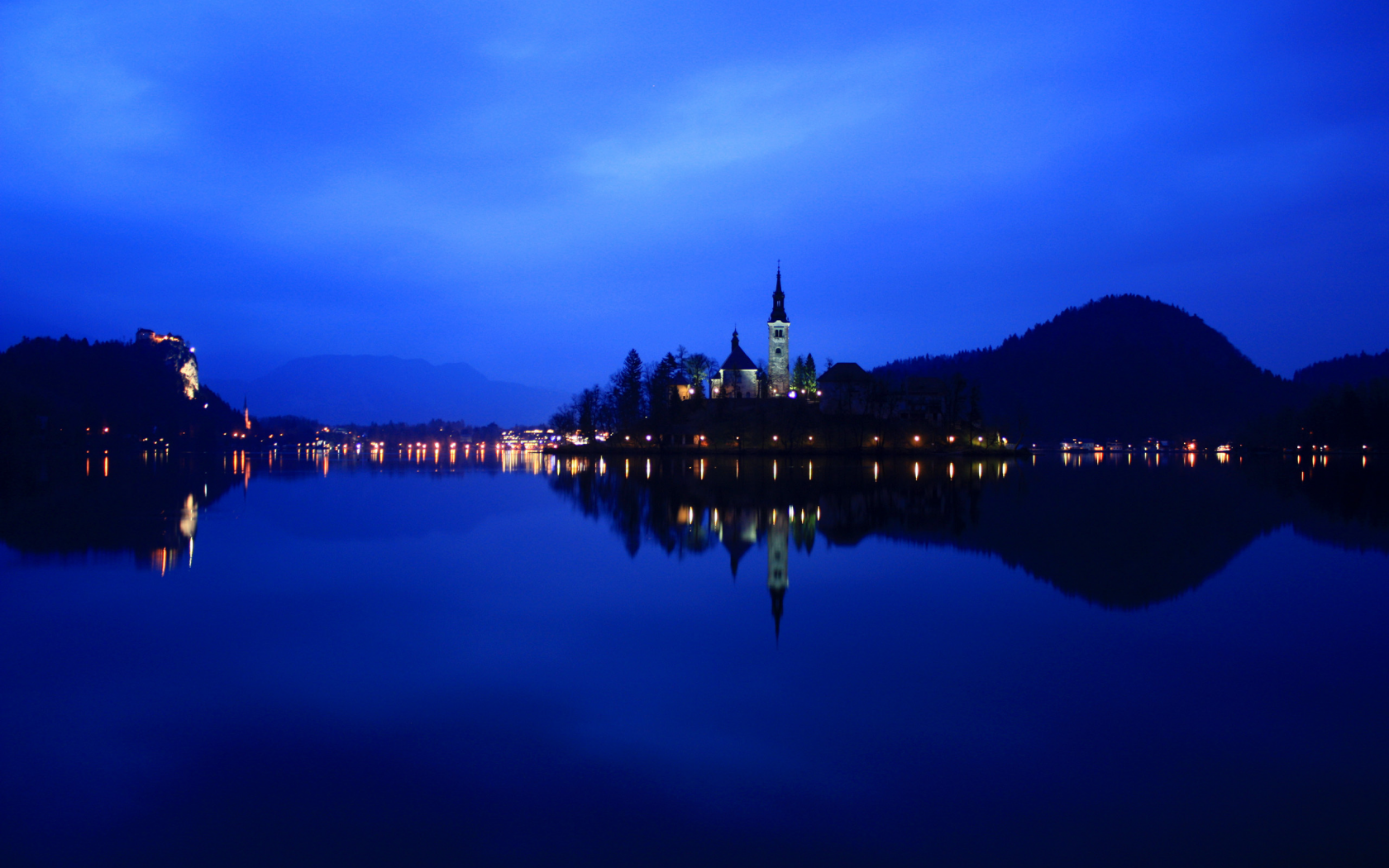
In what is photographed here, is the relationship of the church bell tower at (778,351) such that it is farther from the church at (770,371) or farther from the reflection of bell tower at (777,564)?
the reflection of bell tower at (777,564)

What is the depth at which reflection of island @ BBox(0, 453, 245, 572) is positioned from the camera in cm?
2289

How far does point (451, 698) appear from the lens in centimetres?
1077

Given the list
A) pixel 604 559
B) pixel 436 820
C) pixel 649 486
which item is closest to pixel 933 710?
pixel 436 820

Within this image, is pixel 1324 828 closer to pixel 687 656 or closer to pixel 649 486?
pixel 687 656

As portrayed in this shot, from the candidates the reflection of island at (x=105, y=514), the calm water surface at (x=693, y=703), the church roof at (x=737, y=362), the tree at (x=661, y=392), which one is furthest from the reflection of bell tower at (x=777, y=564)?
the church roof at (x=737, y=362)

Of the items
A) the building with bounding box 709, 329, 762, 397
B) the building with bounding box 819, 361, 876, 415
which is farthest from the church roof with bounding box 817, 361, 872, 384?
the building with bounding box 709, 329, 762, 397

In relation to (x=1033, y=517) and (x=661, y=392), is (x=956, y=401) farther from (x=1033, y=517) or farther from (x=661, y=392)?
(x=1033, y=517)

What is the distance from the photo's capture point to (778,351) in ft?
474

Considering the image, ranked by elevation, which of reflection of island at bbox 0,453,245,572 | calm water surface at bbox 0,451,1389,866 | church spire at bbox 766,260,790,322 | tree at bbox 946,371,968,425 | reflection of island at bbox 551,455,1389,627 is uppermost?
church spire at bbox 766,260,790,322

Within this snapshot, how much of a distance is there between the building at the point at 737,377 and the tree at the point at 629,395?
Result: 1360 centimetres

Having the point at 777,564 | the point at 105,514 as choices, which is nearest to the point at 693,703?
the point at 777,564

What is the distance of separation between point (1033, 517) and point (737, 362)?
377 ft

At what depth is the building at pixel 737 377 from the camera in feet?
470

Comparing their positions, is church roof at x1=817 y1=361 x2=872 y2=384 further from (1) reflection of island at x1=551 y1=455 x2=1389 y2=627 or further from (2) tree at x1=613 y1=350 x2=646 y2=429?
(1) reflection of island at x1=551 y1=455 x2=1389 y2=627
